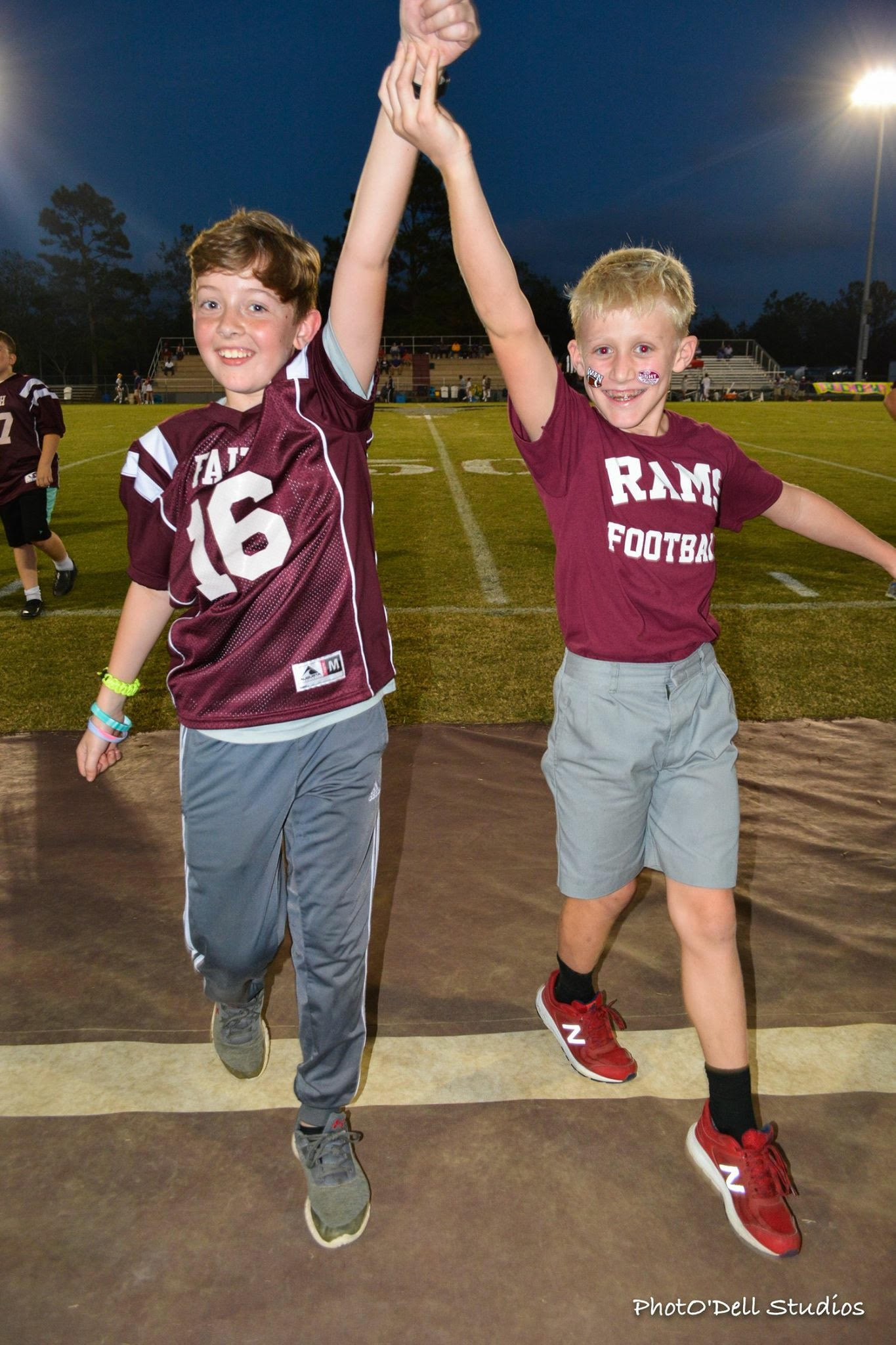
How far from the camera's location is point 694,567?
93.2 inches

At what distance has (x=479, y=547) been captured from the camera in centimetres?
1020

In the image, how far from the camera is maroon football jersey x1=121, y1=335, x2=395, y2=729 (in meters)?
2.17

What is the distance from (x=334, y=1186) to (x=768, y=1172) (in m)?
0.93

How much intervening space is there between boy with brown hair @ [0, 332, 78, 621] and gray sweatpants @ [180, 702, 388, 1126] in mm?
6059

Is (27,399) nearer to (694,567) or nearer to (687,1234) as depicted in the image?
(694,567)

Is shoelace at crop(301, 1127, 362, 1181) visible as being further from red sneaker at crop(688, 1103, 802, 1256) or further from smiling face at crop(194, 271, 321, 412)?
smiling face at crop(194, 271, 321, 412)

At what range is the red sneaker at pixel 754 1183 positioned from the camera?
208 cm

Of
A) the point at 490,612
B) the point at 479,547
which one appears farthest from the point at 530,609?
the point at 479,547

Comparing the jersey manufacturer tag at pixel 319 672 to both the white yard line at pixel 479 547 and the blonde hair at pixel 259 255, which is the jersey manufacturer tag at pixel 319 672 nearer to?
the blonde hair at pixel 259 255

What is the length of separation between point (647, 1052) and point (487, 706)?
9.73 feet

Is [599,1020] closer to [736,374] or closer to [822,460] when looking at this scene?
[822,460]

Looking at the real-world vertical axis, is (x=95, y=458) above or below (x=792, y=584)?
above

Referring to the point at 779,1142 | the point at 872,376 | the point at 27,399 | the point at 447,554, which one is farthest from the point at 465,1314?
the point at 872,376

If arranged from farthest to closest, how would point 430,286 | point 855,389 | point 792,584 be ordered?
point 430,286, point 855,389, point 792,584
